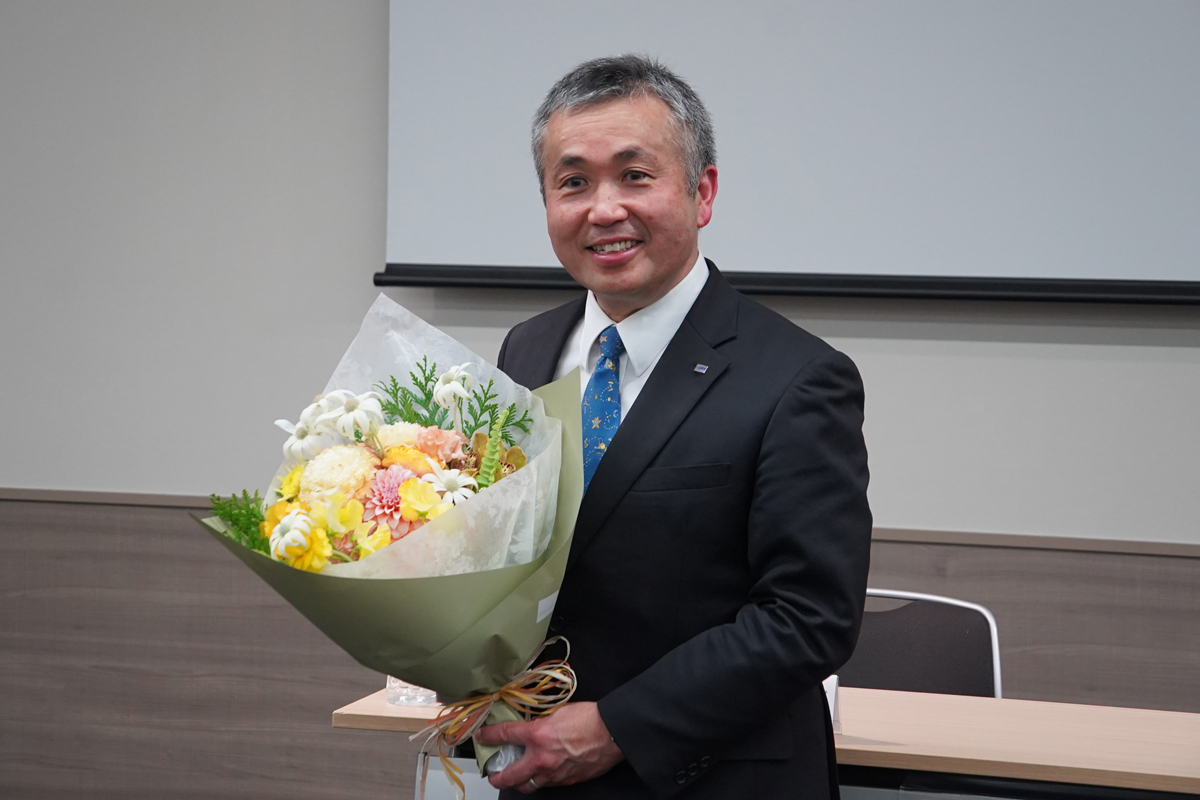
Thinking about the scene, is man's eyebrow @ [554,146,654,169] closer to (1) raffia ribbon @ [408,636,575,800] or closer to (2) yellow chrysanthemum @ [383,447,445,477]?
(2) yellow chrysanthemum @ [383,447,445,477]

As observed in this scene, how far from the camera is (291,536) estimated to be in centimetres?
100

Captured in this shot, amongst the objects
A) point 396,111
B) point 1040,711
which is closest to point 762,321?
point 1040,711

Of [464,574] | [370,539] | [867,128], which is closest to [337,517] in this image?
[370,539]

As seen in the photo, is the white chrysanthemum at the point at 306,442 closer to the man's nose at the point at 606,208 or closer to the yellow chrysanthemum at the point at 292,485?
the yellow chrysanthemum at the point at 292,485

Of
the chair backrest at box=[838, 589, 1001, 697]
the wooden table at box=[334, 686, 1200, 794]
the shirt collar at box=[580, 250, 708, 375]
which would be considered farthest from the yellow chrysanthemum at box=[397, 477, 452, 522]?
the chair backrest at box=[838, 589, 1001, 697]

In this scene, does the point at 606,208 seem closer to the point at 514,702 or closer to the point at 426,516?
the point at 426,516

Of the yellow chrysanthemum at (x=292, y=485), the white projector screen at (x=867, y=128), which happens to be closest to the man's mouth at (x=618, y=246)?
the yellow chrysanthemum at (x=292, y=485)

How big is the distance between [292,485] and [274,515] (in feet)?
0.17

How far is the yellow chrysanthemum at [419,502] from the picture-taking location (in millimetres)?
1031

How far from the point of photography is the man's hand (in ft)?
3.86

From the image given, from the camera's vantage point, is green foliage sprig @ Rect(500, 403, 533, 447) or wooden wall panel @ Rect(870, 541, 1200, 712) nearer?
green foliage sprig @ Rect(500, 403, 533, 447)

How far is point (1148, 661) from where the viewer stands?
8.43 feet

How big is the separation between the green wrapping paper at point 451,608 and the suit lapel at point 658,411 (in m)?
0.07

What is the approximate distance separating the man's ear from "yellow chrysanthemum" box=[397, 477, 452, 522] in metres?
0.55
